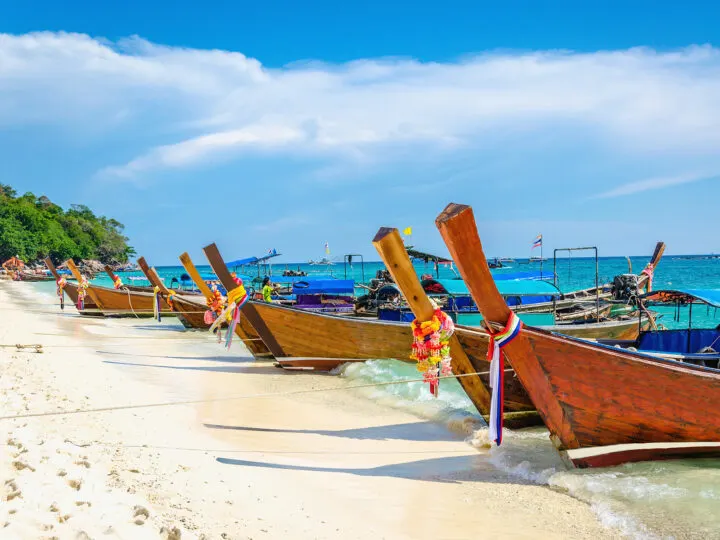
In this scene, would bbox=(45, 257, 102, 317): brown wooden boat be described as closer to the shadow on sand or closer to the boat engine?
the shadow on sand

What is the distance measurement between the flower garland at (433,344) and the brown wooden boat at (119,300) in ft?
60.4

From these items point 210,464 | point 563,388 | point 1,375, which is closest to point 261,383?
point 1,375

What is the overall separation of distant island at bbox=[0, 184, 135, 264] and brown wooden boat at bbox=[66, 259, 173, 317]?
165 feet

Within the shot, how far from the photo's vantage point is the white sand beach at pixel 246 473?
387 cm

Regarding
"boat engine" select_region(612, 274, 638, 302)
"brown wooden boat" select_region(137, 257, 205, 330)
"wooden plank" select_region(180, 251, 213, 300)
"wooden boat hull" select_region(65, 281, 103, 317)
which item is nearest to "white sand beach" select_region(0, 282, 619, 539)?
"wooden plank" select_region(180, 251, 213, 300)

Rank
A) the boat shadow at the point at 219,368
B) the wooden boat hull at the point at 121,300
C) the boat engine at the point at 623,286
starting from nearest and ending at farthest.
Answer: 1. the boat shadow at the point at 219,368
2. the boat engine at the point at 623,286
3. the wooden boat hull at the point at 121,300

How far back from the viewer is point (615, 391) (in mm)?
5105

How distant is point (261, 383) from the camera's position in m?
10.5

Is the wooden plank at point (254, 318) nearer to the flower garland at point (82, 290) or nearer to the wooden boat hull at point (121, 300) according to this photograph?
the wooden boat hull at point (121, 300)

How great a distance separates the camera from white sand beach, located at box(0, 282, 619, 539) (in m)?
3.87

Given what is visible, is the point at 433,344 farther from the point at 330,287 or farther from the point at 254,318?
the point at 330,287

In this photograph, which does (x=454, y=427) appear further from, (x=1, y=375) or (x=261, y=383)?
(x=1, y=375)

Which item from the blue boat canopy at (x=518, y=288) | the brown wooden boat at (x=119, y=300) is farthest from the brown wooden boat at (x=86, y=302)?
the blue boat canopy at (x=518, y=288)

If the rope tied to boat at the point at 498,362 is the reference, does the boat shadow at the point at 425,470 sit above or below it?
below
